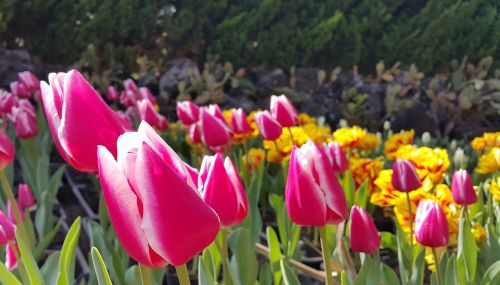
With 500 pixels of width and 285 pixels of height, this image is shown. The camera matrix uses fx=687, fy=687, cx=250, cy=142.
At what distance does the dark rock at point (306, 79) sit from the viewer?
4.65 m

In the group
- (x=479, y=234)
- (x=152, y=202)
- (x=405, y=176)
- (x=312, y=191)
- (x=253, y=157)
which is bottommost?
(x=253, y=157)

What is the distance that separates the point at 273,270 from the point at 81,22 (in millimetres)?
3698

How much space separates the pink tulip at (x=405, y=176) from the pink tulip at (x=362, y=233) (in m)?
0.22

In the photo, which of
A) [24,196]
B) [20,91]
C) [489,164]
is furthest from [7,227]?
[20,91]

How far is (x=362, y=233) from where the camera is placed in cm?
111

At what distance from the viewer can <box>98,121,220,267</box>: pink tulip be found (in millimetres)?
565

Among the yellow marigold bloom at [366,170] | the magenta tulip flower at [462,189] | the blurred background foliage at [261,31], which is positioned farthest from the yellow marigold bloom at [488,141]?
the blurred background foliage at [261,31]

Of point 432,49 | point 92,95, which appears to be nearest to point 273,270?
point 92,95

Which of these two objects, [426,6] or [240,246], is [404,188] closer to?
[240,246]

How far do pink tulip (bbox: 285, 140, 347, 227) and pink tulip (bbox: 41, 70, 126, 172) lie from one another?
299 mm

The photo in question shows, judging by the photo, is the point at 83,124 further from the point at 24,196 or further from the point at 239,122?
the point at 239,122

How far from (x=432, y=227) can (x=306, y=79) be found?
12.1 feet

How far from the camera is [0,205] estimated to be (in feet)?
6.68

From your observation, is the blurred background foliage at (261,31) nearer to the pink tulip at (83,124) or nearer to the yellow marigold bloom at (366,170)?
the yellow marigold bloom at (366,170)
